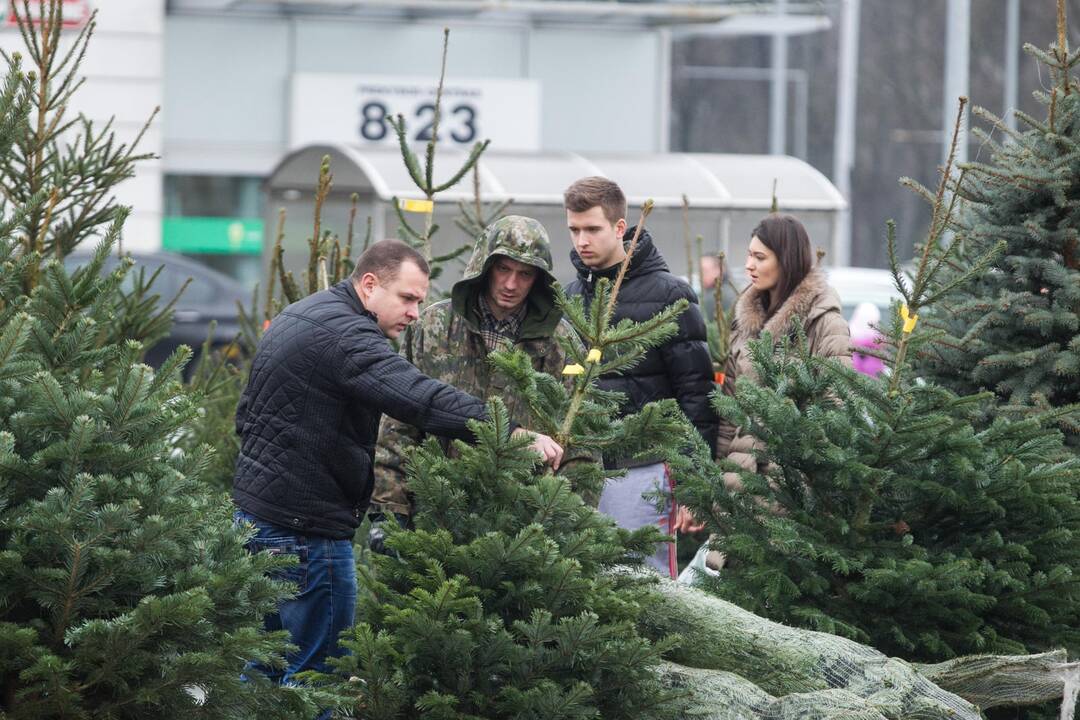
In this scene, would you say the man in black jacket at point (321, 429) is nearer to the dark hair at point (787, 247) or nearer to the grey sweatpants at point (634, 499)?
the grey sweatpants at point (634, 499)

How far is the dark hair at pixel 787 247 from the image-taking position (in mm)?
5910

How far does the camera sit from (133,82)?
2053 centimetres

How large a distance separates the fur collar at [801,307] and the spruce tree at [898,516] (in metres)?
0.60

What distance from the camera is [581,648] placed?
13.1 ft

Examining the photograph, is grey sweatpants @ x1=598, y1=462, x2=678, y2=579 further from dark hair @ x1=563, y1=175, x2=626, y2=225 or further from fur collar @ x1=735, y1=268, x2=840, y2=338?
dark hair @ x1=563, y1=175, x2=626, y2=225

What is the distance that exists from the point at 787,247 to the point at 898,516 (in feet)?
3.94

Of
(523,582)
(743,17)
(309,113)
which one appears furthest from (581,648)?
(743,17)

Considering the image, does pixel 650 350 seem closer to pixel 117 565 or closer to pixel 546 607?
pixel 546 607

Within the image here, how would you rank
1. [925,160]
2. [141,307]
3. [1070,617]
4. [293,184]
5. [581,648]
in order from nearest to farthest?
[581,648]
[1070,617]
[141,307]
[293,184]
[925,160]

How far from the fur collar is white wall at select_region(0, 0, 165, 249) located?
15.3m

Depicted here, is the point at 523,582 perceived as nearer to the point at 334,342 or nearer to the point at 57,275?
the point at 334,342

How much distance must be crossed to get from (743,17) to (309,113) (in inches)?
280

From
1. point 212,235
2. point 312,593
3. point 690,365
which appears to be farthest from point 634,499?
point 212,235

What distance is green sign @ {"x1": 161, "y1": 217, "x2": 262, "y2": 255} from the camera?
862 inches
